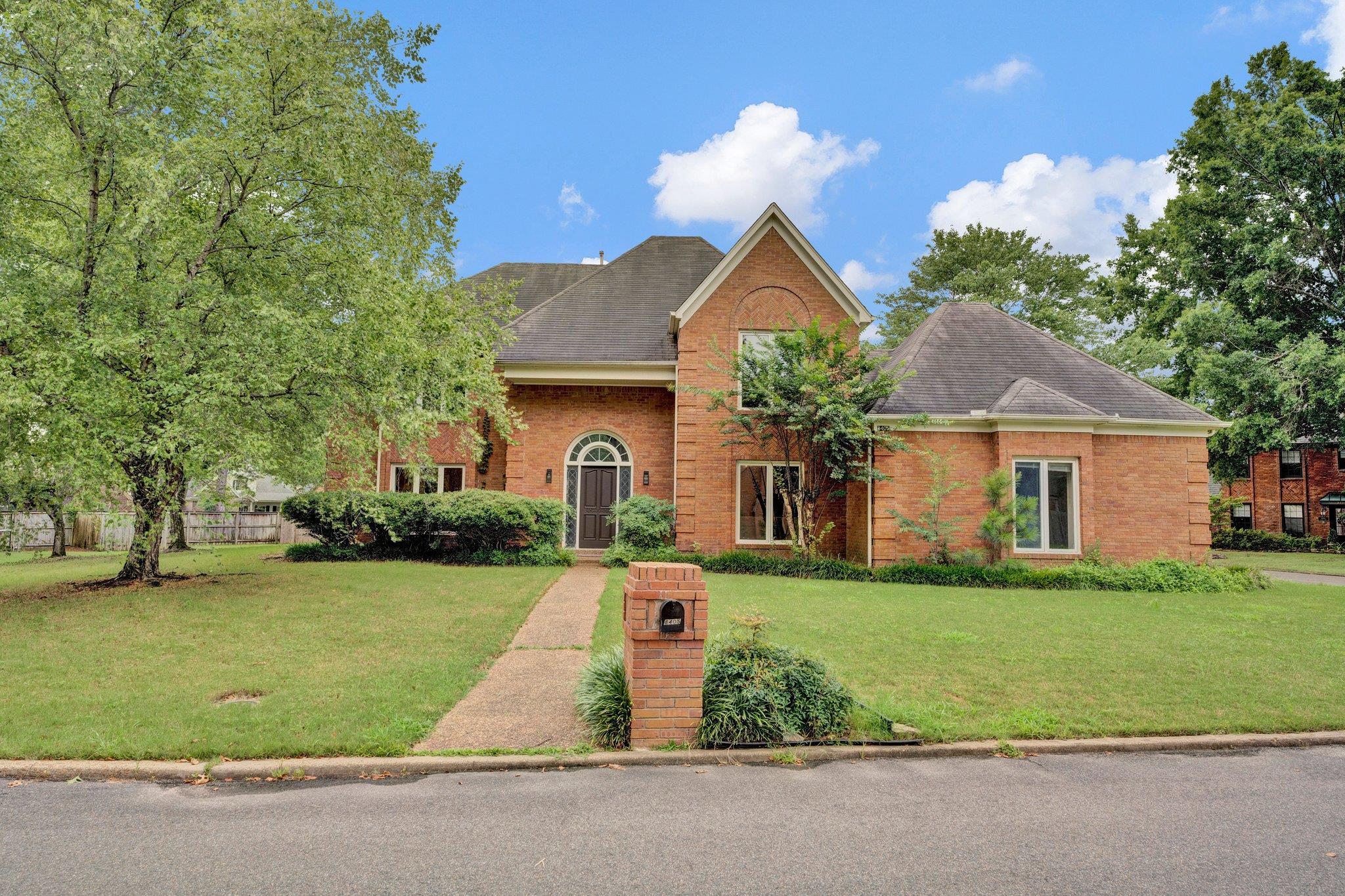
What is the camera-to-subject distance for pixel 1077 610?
11.1 metres

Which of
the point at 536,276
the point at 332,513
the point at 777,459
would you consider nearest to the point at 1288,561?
the point at 777,459

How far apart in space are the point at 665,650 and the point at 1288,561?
2973 cm

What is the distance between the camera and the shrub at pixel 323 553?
1648cm

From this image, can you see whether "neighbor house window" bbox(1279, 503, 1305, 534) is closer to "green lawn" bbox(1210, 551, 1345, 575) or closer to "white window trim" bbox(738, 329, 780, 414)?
"green lawn" bbox(1210, 551, 1345, 575)

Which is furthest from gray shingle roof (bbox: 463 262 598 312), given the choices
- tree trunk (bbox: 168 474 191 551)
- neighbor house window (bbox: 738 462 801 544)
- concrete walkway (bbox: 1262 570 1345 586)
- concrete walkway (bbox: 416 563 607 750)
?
concrete walkway (bbox: 1262 570 1345 586)

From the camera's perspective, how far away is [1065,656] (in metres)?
7.78

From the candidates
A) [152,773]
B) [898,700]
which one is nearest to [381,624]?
[152,773]

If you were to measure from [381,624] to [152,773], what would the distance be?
4.48m

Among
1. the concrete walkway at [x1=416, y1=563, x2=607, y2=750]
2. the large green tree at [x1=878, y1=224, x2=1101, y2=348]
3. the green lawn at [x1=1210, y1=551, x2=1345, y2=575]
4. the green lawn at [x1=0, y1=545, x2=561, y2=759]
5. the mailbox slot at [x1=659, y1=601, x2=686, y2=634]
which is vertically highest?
the large green tree at [x1=878, y1=224, x2=1101, y2=348]

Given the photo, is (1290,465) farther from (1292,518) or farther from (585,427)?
(585,427)

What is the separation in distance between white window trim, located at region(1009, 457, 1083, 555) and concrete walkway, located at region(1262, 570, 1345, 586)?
6.44 meters

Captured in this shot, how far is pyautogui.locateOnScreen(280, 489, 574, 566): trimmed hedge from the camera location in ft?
51.5

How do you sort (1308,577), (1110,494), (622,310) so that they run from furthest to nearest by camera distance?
(622,310) < (1308,577) < (1110,494)

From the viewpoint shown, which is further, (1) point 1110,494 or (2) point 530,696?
(1) point 1110,494
